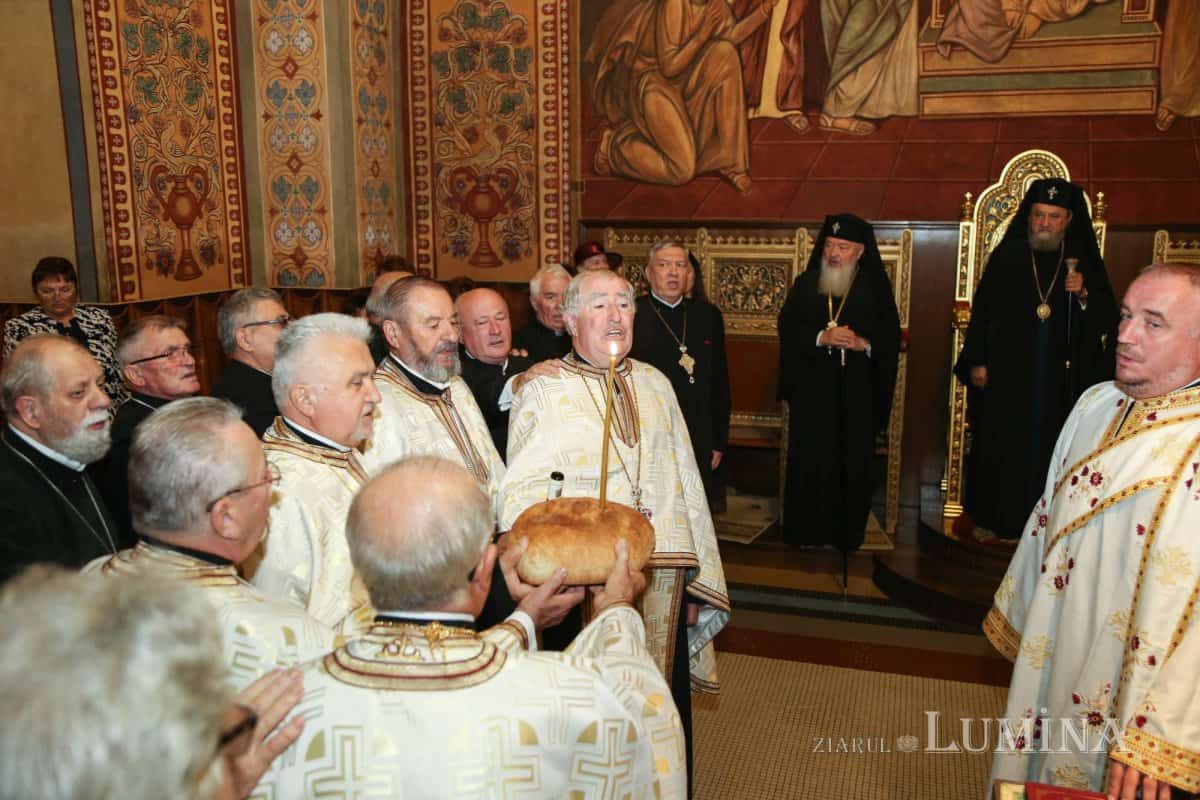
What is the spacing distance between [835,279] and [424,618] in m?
5.02

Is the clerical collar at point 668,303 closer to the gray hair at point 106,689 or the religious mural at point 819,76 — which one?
the religious mural at point 819,76

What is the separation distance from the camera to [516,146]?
8461 mm

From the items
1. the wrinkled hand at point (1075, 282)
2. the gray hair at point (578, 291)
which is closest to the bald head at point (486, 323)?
the gray hair at point (578, 291)

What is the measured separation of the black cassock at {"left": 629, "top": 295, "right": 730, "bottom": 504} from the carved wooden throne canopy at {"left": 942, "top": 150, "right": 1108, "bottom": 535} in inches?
62.2

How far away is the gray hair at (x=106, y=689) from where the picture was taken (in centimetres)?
92

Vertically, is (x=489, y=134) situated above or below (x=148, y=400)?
above

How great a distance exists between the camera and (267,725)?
58.5 inches

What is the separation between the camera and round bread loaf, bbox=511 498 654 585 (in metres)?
2.07

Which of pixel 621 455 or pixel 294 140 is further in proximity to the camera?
pixel 294 140

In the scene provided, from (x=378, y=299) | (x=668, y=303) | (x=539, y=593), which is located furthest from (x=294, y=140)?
(x=539, y=593)

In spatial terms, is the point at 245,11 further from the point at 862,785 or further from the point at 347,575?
the point at 862,785

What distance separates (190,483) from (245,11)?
6.76 meters

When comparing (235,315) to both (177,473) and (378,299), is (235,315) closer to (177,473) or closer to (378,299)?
(378,299)

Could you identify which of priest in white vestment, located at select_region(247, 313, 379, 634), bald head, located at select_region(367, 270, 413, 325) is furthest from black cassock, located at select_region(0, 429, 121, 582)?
bald head, located at select_region(367, 270, 413, 325)
